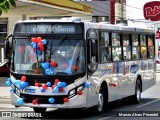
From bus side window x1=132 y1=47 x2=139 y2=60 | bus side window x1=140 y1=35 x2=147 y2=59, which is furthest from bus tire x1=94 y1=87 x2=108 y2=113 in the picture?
bus side window x1=140 y1=35 x2=147 y2=59

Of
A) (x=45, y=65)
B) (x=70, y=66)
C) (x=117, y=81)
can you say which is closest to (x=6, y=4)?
(x=45, y=65)

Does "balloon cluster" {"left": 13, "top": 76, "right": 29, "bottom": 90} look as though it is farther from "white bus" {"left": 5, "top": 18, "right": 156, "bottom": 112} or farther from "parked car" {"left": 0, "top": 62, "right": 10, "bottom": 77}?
"parked car" {"left": 0, "top": 62, "right": 10, "bottom": 77}

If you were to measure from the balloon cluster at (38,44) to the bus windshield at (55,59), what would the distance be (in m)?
0.03

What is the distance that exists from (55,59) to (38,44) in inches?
23.7

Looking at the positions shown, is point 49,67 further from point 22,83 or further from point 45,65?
point 22,83

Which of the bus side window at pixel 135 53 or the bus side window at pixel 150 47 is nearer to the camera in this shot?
the bus side window at pixel 135 53

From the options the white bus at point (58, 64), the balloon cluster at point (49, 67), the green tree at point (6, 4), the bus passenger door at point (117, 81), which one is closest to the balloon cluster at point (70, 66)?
the white bus at point (58, 64)

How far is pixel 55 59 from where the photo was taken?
1274 centimetres

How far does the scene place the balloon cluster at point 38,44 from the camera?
12.8 metres

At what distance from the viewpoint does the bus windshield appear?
12656 mm

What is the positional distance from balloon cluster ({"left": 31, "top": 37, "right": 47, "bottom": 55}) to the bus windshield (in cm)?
3

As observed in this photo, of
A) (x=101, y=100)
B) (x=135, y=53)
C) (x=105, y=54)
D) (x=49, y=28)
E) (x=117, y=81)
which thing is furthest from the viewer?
(x=135, y=53)

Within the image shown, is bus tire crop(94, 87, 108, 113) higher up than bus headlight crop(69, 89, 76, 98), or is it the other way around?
bus headlight crop(69, 89, 76, 98)

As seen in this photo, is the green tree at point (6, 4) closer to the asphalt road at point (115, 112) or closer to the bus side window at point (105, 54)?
the asphalt road at point (115, 112)
